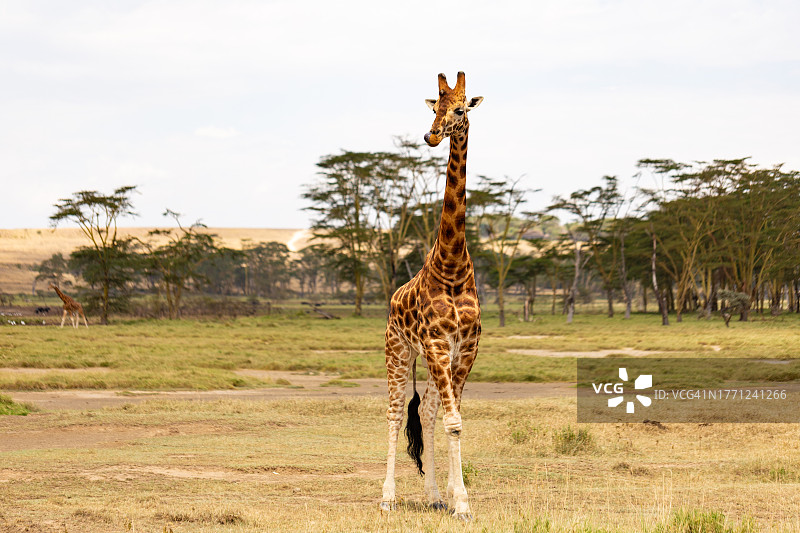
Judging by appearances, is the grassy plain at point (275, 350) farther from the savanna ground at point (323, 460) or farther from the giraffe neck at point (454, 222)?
the giraffe neck at point (454, 222)

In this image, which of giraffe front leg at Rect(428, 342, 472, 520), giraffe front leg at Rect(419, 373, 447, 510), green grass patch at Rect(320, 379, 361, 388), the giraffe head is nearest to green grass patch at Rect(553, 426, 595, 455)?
giraffe front leg at Rect(419, 373, 447, 510)

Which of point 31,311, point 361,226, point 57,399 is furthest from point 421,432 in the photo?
point 31,311

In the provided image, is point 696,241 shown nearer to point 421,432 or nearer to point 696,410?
point 696,410

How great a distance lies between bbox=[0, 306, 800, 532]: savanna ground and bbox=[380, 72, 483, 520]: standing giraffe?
53 centimetres

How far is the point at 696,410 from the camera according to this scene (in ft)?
52.6

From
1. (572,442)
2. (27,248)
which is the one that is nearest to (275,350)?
(572,442)

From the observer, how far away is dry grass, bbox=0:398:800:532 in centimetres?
729

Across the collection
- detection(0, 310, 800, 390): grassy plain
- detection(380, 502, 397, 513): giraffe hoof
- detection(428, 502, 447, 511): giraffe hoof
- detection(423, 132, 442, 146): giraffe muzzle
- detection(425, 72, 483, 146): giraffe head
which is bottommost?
detection(0, 310, 800, 390): grassy plain

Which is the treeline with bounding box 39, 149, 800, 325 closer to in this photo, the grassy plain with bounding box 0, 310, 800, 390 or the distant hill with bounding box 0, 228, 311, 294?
the grassy plain with bounding box 0, 310, 800, 390

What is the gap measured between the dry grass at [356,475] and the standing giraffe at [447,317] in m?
0.53

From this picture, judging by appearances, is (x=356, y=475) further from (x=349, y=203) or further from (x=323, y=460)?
(x=349, y=203)

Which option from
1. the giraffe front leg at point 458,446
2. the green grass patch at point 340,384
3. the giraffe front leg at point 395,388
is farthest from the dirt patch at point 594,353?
the giraffe front leg at point 458,446

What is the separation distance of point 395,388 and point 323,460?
11.0 ft

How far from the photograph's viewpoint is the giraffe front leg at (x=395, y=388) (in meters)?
8.05
